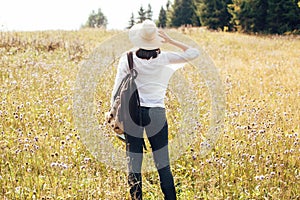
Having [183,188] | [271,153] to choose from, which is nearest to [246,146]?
[271,153]

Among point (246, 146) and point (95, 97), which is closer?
point (246, 146)

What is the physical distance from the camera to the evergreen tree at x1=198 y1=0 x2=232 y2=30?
111ft

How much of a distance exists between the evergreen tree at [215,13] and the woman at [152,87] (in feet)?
102

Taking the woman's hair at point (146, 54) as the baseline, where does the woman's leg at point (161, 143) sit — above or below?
below

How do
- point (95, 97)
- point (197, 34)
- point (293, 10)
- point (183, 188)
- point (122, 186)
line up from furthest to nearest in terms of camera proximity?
1. point (293, 10)
2. point (197, 34)
3. point (95, 97)
4. point (183, 188)
5. point (122, 186)

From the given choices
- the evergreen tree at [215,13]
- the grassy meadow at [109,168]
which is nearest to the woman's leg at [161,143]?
the grassy meadow at [109,168]

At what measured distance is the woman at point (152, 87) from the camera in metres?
3.44

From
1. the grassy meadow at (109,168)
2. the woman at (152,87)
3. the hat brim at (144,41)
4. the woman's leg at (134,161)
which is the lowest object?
the grassy meadow at (109,168)

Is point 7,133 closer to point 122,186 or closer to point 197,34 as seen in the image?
point 122,186

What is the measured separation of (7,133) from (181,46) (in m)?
2.91

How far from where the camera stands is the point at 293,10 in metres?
28.5

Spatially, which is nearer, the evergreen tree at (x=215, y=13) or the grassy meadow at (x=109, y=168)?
the grassy meadow at (x=109, y=168)

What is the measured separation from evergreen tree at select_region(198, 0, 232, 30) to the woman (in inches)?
1223

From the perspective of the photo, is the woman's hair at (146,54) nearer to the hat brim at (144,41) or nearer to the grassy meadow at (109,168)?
the hat brim at (144,41)
